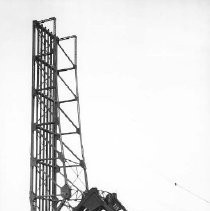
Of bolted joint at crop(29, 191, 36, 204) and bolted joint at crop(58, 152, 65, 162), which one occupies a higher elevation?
bolted joint at crop(58, 152, 65, 162)

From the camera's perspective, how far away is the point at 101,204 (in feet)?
64.3

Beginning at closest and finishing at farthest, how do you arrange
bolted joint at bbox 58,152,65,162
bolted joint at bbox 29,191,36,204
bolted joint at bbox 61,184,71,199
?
1. bolted joint at bbox 61,184,71,199
2. bolted joint at bbox 29,191,36,204
3. bolted joint at bbox 58,152,65,162

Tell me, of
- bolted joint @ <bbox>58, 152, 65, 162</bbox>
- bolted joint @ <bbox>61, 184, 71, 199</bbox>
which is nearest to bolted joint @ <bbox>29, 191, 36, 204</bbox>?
bolted joint @ <bbox>61, 184, 71, 199</bbox>

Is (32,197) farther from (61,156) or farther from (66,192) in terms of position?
(61,156)

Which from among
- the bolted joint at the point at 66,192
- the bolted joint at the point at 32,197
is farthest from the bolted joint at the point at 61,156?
the bolted joint at the point at 32,197

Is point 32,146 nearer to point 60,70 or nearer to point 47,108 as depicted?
point 47,108

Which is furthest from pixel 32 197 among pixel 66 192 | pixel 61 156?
pixel 61 156

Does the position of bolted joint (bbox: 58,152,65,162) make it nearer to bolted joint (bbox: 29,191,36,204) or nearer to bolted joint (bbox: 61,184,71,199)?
bolted joint (bbox: 61,184,71,199)

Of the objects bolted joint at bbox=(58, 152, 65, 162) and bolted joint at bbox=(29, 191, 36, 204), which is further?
bolted joint at bbox=(58, 152, 65, 162)

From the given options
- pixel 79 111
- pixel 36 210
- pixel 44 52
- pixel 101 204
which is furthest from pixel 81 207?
pixel 44 52

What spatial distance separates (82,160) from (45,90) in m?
3.93

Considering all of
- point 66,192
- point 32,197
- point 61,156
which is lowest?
point 32,197

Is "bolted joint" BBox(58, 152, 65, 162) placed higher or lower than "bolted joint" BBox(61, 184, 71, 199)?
higher

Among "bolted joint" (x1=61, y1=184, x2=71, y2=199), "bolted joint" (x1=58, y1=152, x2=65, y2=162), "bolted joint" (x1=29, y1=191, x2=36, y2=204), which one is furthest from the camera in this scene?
"bolted joint" (x1=58, y1=152, x2=65, y2=162)
